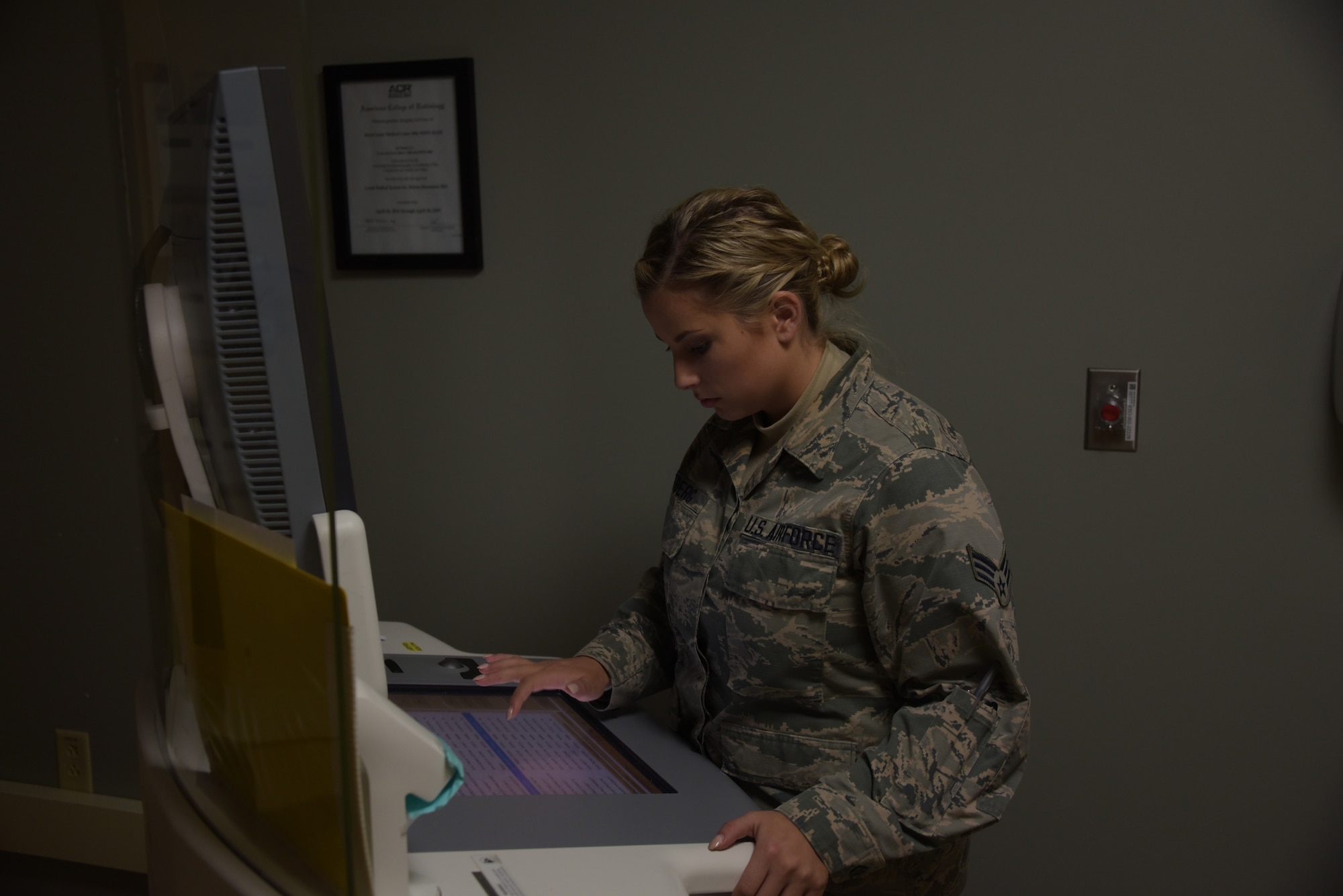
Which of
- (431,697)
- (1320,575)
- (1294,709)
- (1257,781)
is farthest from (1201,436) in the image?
(431,697)

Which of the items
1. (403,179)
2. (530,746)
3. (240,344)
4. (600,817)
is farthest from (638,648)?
(403,179)

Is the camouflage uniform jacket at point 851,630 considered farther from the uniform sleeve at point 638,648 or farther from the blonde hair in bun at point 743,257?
the blonde hair in bun at point 743,257

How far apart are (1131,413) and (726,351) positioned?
0.89 m

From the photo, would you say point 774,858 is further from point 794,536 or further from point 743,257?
point 743,257

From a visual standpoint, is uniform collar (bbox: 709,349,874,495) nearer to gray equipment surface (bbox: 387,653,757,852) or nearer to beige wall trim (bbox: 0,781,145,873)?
gray equipment surface (bbox: 387,653,757,852)

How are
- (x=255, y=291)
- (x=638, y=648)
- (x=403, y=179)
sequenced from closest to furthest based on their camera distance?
(x=255, y=291) → (x=638, y=648) → (x=403, y=179)

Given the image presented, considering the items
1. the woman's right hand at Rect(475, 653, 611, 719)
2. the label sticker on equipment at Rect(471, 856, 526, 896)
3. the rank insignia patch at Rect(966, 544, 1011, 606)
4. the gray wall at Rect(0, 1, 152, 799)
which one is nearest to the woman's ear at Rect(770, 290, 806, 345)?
the rank insignia patch at Rect(966, 544, 1011, 606)

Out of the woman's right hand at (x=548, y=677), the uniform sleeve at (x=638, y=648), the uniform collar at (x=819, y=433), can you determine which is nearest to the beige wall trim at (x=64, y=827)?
the woman's right hand at (x=548, y=677)

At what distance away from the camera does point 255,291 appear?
1.54 feet

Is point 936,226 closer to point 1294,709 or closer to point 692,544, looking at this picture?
point 692,544

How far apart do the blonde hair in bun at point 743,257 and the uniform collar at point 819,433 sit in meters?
0.09

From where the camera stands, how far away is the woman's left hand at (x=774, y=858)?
0.94 meters

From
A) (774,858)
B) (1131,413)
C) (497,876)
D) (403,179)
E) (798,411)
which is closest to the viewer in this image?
(497,876)

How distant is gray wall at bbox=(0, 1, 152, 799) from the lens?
3.93 ft
